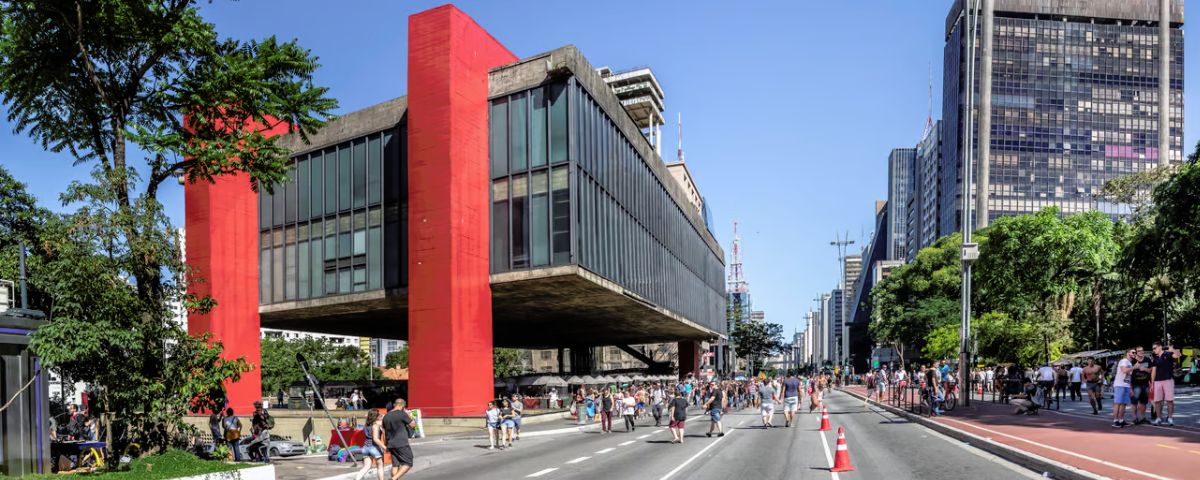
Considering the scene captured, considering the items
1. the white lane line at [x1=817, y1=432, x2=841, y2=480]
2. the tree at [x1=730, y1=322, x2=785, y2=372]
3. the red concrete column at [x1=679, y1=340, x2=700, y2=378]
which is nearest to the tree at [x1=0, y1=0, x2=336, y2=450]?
the white lane line at [x1=817, y1=432, x2=841, y2=480]

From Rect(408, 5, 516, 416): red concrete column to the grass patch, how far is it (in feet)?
55.0

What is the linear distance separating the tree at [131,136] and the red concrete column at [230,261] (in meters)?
21.6

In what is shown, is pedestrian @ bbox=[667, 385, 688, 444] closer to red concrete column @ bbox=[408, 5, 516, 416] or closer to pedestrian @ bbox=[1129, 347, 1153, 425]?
pedestrian @ bbox=[1129, 347, 1153, 425]

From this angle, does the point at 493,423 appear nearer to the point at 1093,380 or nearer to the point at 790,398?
the point at 790,398

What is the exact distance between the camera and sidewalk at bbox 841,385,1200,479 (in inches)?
468

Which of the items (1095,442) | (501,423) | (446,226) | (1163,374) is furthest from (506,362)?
(1095,442)

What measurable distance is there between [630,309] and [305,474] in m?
33.0

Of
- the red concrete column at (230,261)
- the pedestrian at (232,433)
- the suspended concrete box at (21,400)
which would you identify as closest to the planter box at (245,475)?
the suspended concrete box at (21,400)

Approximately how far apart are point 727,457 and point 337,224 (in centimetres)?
2989

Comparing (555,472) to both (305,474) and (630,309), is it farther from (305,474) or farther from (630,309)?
(630,309)

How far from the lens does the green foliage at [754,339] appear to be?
148750 millimetres

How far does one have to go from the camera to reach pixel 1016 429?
20.0 m

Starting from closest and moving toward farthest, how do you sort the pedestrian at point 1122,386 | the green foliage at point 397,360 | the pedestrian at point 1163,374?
the pedestrian at point 1163,374 < the pedestrian at point 1122,386 < the green foliage at point 397,360

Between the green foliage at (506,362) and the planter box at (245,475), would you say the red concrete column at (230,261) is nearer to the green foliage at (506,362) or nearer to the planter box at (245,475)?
the planter box at (245,475)
